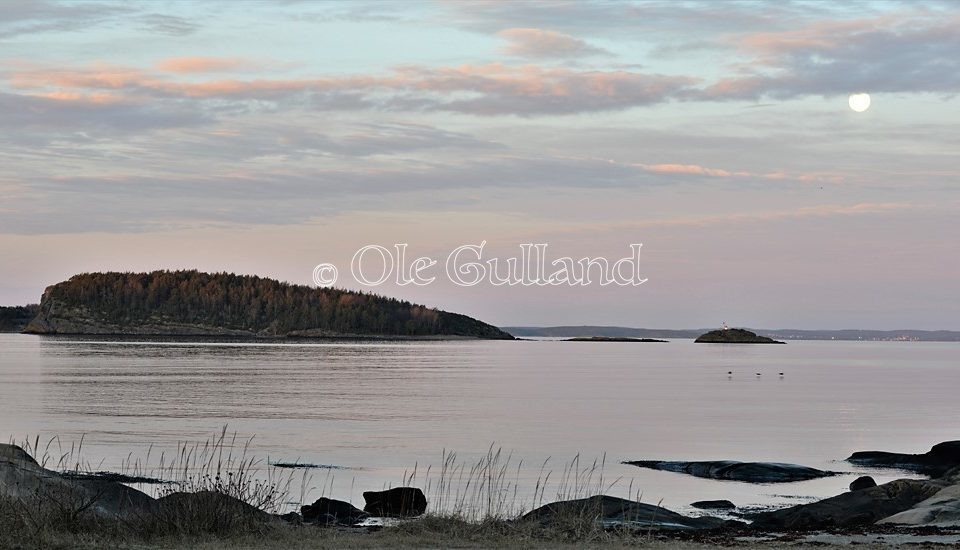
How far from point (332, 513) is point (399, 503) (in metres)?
2.52

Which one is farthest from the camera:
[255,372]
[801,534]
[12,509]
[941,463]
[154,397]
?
[255,372]

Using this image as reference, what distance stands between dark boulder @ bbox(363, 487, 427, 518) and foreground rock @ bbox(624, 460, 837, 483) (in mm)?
14914

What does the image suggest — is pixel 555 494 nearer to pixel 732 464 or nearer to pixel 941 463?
pixel 732 464

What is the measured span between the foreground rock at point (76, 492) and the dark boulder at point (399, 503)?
744cm

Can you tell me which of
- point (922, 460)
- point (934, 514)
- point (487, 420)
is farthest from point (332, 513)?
point (487, 420)

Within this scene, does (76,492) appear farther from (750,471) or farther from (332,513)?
(750,471)

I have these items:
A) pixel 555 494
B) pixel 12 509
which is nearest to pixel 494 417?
pixel 555 494

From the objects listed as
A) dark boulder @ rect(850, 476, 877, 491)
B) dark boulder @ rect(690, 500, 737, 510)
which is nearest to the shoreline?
dark boulder @ rect(690, 500, 737, 510)

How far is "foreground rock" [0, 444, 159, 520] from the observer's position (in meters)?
21.5

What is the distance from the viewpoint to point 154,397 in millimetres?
77938

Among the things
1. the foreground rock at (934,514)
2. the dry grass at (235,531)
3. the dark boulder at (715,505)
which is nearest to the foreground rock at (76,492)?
the dry grass at (235,531)

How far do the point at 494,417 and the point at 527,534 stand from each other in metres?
47.0

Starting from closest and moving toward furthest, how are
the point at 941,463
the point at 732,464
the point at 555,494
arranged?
the point at 555,494 → the point at 732,464 → the point at 941,463

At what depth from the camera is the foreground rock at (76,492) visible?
2148 cm
